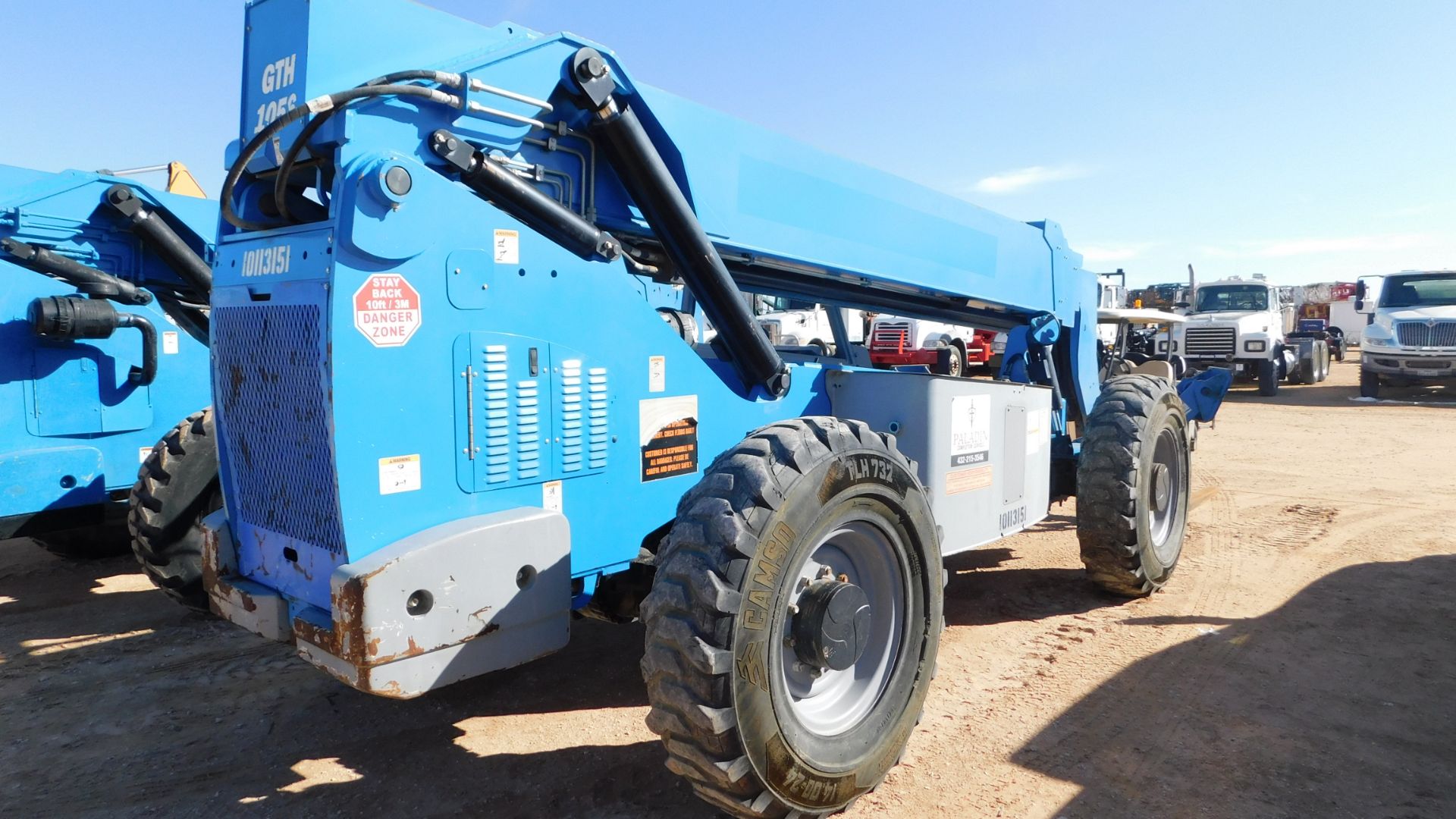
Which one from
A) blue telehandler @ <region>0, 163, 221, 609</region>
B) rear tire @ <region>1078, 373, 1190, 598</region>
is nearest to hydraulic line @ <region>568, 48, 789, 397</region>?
rear tire @ <region>1078, 373, 1190, 598</region>

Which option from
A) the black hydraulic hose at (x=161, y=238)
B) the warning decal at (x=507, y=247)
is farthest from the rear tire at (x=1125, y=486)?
the black hydraulic hose at (x=161, y=238)

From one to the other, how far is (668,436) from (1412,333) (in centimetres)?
→ 2082

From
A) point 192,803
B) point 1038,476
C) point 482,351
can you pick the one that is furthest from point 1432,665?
point 192,803

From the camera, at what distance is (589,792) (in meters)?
3.42

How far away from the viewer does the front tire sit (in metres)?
2.68

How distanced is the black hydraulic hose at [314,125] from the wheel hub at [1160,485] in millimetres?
5064

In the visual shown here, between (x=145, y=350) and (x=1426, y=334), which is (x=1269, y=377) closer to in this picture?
(x=1426, y=334)

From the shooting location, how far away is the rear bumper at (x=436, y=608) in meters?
2.61

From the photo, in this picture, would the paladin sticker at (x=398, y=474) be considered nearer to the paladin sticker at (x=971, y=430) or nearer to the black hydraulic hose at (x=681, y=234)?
the black hydraulic hose at (x=681, y=234)

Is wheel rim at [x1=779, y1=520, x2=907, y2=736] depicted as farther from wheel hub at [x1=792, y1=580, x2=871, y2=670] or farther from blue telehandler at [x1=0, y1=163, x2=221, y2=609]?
blue telehandler at [x1=0, y1=163, x2=221, y2=609]

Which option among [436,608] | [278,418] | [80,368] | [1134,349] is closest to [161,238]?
[80,368]

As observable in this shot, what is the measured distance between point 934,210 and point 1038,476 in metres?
1.75

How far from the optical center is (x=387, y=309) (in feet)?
9.03

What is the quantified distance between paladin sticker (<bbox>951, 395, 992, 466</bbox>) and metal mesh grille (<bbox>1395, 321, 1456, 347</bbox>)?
18.7 metres
